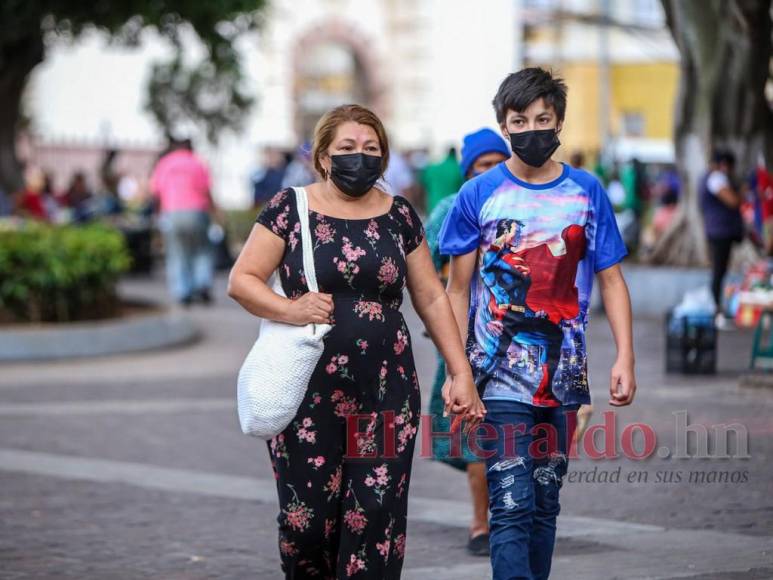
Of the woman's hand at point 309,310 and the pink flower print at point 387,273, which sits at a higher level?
the pink flower print at point 387,273

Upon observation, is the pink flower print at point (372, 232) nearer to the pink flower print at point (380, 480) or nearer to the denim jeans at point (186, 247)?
the pink flower print at point (380, 480)

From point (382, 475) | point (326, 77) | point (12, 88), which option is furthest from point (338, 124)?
point (326, 77)

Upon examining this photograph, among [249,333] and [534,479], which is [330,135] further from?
[249,333]

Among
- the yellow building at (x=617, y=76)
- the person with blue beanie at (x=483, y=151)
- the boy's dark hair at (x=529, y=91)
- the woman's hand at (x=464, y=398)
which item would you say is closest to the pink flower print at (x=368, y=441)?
the woman's hand at (x=464, y=398)

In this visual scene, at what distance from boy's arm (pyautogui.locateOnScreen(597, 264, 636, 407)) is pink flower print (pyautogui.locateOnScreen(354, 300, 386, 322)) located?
2.57 feet

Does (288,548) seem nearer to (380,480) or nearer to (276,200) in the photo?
(380,480)

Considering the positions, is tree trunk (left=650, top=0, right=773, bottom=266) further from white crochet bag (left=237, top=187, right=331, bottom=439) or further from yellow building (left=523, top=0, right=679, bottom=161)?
yellow building (left=523, top=0, right=679, bottom=161)

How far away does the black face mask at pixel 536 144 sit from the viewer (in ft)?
16.9

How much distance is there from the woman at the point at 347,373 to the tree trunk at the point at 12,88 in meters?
17.6

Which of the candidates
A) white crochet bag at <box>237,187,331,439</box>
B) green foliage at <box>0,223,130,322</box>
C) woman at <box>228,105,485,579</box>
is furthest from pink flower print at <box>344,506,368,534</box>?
green foliage at <box>0,223,130,322</box>

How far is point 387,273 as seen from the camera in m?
4.96

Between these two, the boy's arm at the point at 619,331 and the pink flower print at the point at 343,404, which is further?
the boy's arm at the point at 619,331

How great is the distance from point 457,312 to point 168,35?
1859 cm

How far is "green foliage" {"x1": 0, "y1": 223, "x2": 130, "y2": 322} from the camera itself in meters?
14.4
